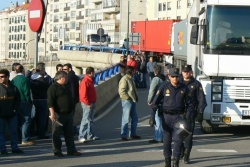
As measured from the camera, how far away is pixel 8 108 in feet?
43.3

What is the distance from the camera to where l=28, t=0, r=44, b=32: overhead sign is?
1298cm

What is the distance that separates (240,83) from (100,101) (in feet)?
28.1

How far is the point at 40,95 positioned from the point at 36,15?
9.73 ft

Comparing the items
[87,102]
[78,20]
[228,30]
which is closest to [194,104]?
[87,102]

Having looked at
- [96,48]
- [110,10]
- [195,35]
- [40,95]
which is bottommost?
[40,95]

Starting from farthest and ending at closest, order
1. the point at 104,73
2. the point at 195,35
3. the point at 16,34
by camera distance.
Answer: the point at 16,34 → the point at 104,73 → the point at 195,35

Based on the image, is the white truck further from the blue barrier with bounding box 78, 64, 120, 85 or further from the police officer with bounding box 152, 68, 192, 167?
the blue barrier with bounding box 78, 64, 120, 85

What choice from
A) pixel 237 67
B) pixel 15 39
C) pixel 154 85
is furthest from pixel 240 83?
pixel 15 39

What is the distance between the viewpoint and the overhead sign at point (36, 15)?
13.0 meters

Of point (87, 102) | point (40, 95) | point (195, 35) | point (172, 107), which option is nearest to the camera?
point (172, 107)

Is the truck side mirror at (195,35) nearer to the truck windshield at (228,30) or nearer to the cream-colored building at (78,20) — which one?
the truck windshield at (228,30)

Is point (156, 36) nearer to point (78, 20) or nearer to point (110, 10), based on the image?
point (110, 10)

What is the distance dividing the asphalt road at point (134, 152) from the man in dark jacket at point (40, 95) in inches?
15.9

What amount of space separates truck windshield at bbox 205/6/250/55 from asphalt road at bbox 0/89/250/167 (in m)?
2.34
